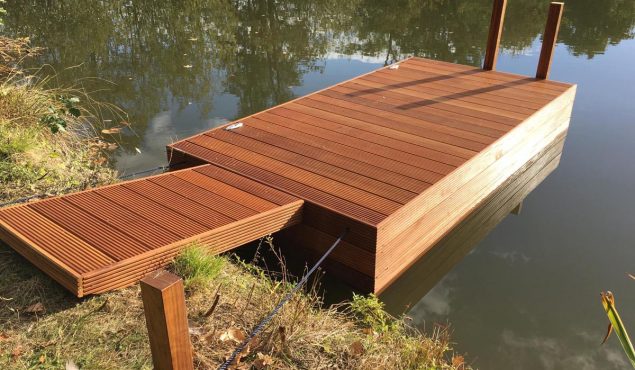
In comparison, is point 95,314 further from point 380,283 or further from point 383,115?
point 383,115

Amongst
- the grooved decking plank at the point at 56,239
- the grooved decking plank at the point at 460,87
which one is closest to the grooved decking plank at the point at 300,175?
the grooved decking plank at the point at 56,239

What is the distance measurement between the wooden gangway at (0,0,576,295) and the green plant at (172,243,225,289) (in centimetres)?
6

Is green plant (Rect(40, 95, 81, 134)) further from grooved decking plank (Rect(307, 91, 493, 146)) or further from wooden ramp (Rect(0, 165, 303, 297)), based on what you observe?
grooved decking plank (Rect(307, 91, 493, 146))

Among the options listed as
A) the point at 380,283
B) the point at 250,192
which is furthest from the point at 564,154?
the point at 250,192

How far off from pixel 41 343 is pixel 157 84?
4.73 meters

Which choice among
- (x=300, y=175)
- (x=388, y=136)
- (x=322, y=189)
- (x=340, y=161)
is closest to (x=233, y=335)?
(x=322, y=189)

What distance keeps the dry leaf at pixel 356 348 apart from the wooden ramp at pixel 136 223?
2.82 ft

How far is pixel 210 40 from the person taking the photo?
8.08 meters

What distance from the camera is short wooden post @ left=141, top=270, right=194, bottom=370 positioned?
150 centimetres

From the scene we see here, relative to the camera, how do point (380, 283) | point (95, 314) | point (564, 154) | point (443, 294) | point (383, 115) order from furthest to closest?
point (564, 154)
point (383, 115)
point (443, 294)
point (380, 283)
point (95, 314)

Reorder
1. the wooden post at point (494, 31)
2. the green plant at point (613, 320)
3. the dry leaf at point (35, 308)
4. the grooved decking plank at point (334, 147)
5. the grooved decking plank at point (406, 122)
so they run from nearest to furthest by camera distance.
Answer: the green plant at point (613, 320) → the dry leaf at point (35, 308) → the grooved decking plank at point (334, 147) → the grooved decking plank at point (406, 122) → the wooden post at point (494, 31)

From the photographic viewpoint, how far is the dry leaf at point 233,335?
7.38 feet

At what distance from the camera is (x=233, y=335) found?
2.28 meters

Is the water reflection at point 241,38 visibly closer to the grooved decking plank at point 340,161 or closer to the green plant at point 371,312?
the grooved decking plank at point 340,161
